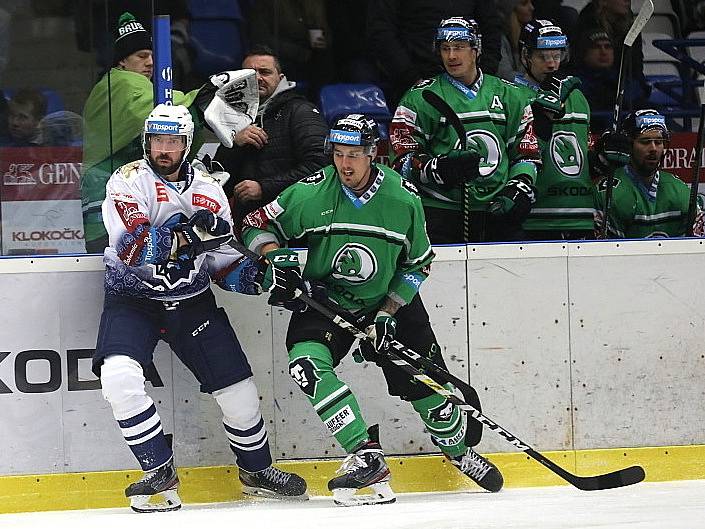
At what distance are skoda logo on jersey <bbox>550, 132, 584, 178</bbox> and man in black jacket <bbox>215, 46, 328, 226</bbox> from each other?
0.87m

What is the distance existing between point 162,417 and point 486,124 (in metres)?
1.45

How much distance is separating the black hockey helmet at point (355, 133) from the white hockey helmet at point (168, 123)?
43 cm

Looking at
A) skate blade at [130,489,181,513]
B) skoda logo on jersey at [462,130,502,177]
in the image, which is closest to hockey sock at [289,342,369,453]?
skate blade at [130,489,181,513]

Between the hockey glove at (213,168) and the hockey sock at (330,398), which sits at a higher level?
the hockey glove at (213,168)

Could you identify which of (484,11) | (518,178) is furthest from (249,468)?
(484,11)

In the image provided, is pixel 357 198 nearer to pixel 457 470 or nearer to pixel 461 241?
pixel 461 241

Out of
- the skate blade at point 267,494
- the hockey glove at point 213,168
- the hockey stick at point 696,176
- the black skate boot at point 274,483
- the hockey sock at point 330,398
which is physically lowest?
the skate blade at point 267,494

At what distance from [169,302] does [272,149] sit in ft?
2.44

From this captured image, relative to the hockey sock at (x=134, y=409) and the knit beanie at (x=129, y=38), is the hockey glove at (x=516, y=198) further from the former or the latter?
the hockey sock at (x=134, y=409)

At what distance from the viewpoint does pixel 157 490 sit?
14.8 ft

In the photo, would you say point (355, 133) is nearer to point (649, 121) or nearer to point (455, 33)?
point (455, 33)

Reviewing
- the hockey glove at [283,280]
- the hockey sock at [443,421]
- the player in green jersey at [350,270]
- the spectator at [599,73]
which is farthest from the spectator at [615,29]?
the hockey glove at [283,280]

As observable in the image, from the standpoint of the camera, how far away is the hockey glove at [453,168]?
493cm

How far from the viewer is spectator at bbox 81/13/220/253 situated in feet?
15.5
